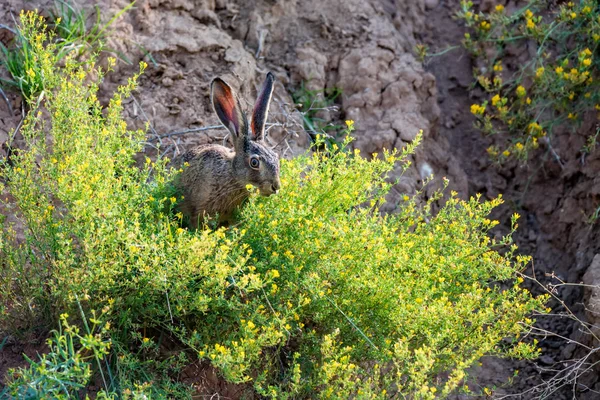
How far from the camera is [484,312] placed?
4988 millimetres

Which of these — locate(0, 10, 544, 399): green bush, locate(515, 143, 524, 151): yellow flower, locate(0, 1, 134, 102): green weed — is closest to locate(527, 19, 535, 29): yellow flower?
locate(515, 143, 524, 151): yellow flower

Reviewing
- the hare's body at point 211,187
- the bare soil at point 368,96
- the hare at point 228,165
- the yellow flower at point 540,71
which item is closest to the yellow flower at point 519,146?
the bare soil at point 368,96

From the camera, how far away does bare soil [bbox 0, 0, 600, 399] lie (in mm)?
6461

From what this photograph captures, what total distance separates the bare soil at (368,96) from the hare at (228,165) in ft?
2.77

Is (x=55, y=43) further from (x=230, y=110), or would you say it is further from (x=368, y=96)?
(x=368, y=96)

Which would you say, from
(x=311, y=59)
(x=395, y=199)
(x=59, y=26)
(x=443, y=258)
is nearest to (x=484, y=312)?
(x=443, y=258)

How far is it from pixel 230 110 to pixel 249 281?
121 cm

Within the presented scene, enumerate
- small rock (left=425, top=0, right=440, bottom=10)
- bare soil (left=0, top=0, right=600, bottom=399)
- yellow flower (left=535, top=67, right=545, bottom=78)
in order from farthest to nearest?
small rock (left=425, top=0, right=440, bottom=10) → yellow flower (left=535, top=67, right=545, bottom=78) → bare soil (left=0, top=0, right=600, bottom=399)

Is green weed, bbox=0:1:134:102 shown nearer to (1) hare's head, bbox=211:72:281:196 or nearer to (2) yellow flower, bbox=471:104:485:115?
(1) hare's head, bbox=211:72:281:196

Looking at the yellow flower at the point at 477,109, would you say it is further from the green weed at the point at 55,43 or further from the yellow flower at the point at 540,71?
the green weed at the point at 55,43

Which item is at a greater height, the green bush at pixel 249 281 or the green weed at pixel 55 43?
the green weed at pixel 55 43

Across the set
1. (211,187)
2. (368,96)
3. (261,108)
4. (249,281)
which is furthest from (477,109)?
(249,281)

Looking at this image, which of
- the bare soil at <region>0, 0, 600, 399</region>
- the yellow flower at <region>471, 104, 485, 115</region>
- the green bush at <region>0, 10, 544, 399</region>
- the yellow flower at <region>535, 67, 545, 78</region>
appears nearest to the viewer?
the green bush at <region>0, 10, 544, 399</region>

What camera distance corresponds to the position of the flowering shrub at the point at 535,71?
677cm
